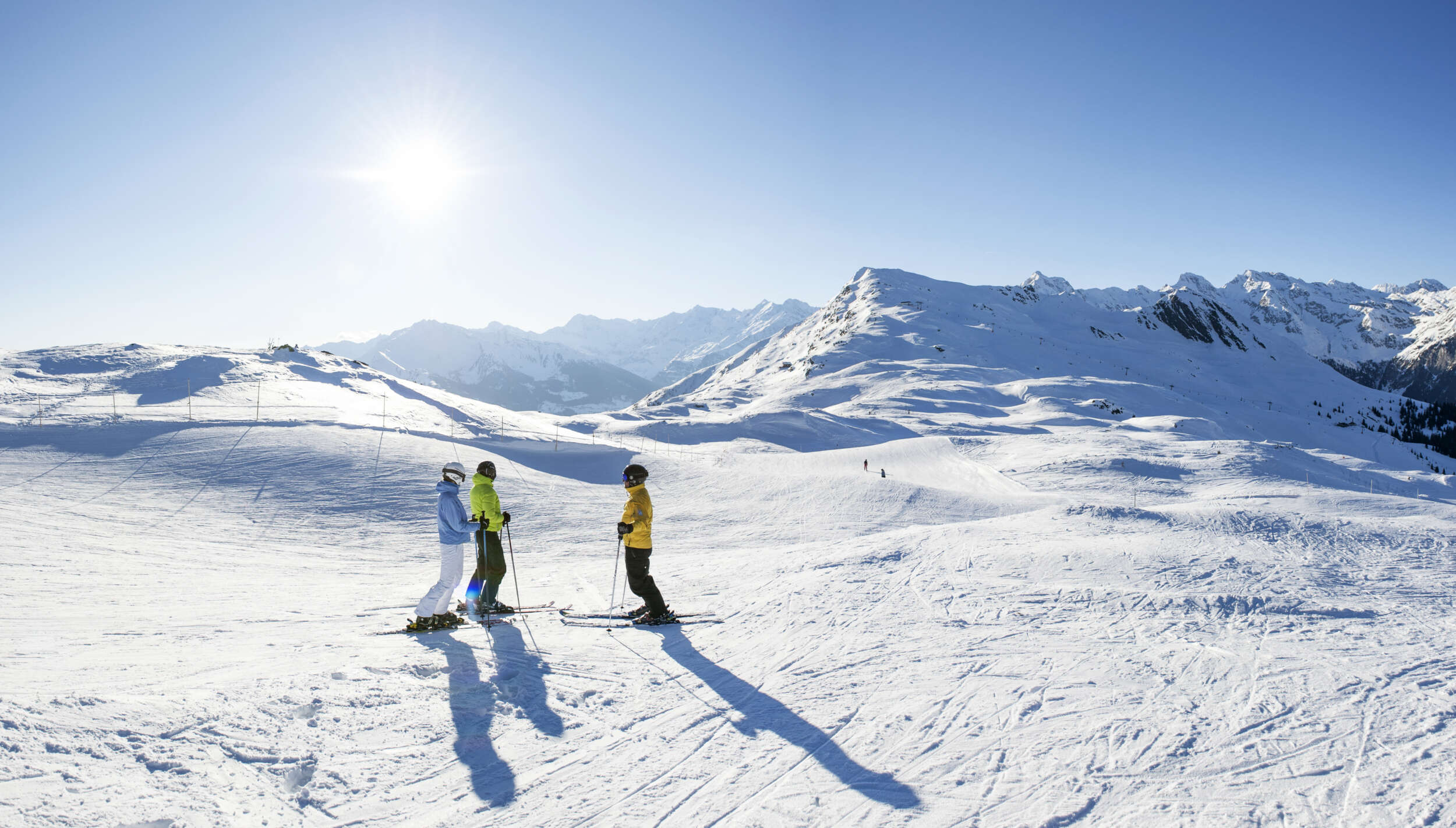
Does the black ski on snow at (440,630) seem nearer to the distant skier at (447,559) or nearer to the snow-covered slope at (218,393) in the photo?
the distant skier at (447,559)

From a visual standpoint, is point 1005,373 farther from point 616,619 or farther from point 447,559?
point 447,559

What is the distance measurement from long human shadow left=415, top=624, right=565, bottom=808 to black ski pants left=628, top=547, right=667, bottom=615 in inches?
63.3

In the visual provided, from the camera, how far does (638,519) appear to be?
863 centimetres

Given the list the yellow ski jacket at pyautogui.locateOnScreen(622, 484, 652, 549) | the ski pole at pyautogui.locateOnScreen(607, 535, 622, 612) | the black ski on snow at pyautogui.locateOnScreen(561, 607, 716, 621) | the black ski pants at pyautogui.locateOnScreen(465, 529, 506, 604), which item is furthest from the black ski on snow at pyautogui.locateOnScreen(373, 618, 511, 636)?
the yellow ski jacket at pyautogui.locateOnScreen(622, 484, 652, 549)

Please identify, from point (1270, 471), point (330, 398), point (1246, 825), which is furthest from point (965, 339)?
point (1246, 825)

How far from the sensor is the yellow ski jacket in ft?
28.1

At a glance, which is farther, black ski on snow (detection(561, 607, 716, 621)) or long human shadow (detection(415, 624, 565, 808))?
black ski on snow (detection(561, 607, 716, 621))

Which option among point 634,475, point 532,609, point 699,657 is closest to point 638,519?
point 634,475

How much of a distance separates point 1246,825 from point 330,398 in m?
35.5

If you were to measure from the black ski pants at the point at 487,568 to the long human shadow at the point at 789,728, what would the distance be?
2896 millimetres

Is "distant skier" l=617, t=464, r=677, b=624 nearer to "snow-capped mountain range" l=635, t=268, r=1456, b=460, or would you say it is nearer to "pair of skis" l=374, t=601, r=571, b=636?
"pair of skis" l=374, t=601, r=571, b=636

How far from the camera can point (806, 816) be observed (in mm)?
4570

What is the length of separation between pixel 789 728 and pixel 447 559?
5086 mm

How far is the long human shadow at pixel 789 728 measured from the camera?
4.89 metres
